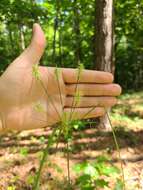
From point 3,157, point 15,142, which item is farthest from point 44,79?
point 15,142

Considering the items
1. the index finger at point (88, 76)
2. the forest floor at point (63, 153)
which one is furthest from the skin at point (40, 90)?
the forest floor at point (63, 153)

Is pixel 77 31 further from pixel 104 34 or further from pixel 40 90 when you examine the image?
pixel 40 90

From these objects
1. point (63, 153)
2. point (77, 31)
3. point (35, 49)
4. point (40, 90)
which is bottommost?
point (63, 153)

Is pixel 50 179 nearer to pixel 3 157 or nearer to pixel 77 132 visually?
pixel 3 157

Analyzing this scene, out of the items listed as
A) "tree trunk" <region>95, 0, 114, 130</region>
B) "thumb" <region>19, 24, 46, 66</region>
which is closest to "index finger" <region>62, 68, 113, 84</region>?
"thumb" <region>19, 24, 46, 66</region>

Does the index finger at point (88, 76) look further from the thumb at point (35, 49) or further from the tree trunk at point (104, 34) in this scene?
the tree trunk at point (104, 34)

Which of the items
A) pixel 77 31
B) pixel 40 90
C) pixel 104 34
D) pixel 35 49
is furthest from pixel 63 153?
pixel 77 31
